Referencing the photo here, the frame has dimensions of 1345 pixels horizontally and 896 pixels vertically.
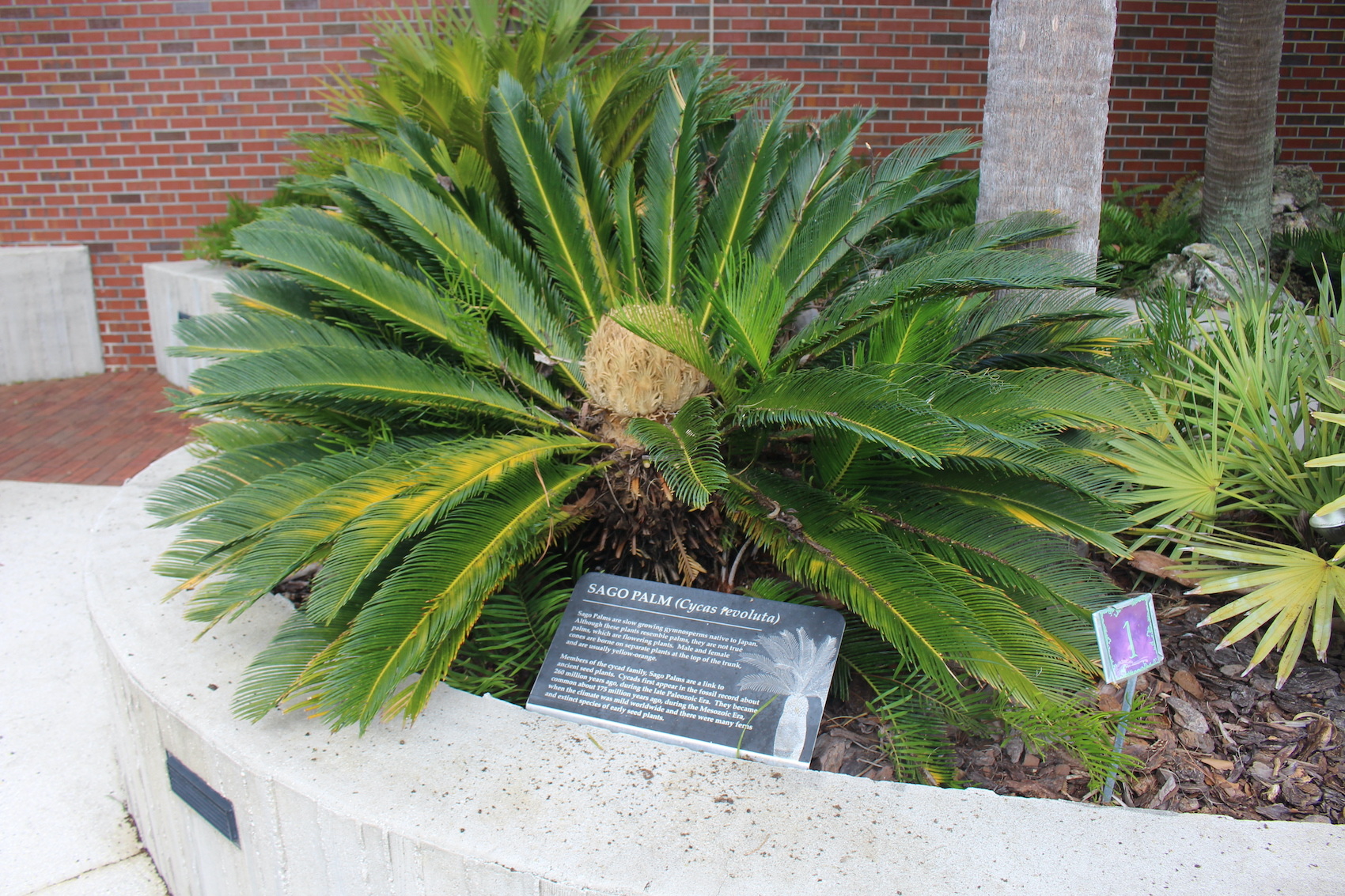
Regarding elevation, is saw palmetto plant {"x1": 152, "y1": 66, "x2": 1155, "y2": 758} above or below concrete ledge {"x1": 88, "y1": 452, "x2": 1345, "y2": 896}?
above

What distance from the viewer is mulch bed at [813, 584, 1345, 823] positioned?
2018 millimetres

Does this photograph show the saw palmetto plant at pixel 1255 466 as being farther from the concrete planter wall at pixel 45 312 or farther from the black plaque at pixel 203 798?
the concrete planter wall at pixel 45 312

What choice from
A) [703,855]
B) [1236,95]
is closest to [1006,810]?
[703,855]

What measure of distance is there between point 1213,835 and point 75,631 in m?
3.59

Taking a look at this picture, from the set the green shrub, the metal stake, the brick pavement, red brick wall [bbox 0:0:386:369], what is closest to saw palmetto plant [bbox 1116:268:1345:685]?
the metal stake

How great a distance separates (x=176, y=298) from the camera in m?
5.87

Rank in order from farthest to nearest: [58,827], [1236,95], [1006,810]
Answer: [1236,95] < [58,827] < [1006,810]

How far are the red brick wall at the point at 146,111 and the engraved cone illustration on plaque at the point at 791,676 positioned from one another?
534 cm

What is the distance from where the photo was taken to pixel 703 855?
1.63 m

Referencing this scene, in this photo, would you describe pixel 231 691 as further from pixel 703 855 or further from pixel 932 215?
pixel 932 215

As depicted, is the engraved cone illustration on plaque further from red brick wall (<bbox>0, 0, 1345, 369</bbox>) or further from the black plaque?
red brick wall (<bbox>0, 0, 1345, 369</bbox>)

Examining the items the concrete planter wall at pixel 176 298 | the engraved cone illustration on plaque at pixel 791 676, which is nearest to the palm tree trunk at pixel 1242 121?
the engraved cone illustration on plaque at pixel 791 676

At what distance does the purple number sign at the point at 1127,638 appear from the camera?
1745mm

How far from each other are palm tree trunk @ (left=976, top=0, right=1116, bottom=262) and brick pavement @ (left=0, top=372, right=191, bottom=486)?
13.8ft
